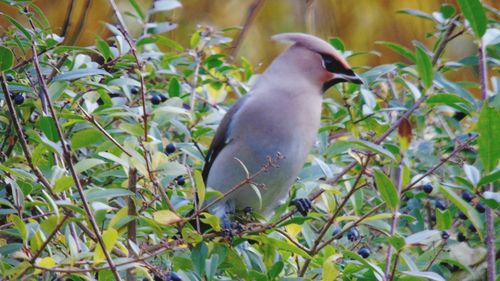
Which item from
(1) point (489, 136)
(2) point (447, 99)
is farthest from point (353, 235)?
(1) point (489, 136)

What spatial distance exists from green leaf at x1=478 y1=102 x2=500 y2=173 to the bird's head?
0.95 meters

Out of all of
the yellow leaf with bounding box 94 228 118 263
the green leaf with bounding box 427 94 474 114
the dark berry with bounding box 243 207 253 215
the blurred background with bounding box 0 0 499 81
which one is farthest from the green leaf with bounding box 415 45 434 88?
the blurred background with bounding box 0 0 499 81

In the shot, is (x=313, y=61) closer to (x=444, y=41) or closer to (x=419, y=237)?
(x=444, y=41)

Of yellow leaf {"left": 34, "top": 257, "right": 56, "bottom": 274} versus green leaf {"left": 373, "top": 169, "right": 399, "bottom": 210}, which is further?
green leaf {"left": 373, "top": 169, "right": 399, "bottom": 210}

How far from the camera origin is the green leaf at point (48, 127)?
6.74ft

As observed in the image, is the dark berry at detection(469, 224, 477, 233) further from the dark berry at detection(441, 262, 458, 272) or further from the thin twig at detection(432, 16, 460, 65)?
the thin twig at detection(432, 16, 460, 65)

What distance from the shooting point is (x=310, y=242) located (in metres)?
2.40

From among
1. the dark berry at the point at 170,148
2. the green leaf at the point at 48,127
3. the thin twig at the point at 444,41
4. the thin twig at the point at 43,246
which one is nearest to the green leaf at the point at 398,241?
the thin twig at the point at 43,246

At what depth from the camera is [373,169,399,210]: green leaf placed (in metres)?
1.88

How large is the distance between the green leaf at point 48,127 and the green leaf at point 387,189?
771 mm

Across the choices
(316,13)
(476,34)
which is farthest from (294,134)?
(316,13)

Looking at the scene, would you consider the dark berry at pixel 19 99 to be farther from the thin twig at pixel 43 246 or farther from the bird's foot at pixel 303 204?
the bird's foot at pixel 303 204

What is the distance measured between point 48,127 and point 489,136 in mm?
1018

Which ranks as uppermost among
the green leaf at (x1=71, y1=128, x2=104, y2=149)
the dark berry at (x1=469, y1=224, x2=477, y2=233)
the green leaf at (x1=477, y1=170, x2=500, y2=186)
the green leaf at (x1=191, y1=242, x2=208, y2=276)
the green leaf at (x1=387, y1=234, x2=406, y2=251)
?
the green leaf at (x1=71, y1=128, x2=104, y2=149)
